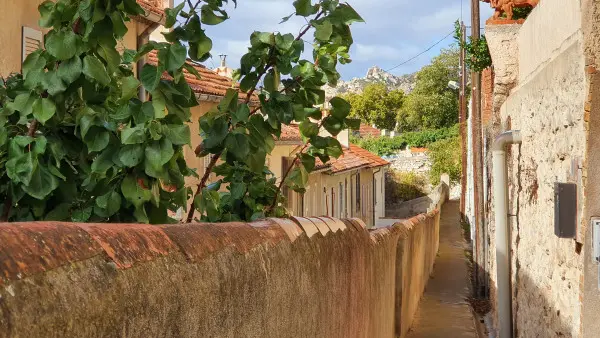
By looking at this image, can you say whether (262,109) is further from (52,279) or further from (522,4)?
(522,4)

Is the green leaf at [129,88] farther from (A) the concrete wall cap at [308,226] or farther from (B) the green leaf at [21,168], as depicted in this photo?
(A) the concrete wall cap at [308,226]

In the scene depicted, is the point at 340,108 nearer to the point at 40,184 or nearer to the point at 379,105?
the point at 40,184

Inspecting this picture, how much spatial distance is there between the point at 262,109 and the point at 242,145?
33 cm

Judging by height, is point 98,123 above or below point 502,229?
above

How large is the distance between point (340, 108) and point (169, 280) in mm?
3192

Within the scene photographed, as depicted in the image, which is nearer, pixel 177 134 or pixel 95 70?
pixel 95 70

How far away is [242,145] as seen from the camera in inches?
171

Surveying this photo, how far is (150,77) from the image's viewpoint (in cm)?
373

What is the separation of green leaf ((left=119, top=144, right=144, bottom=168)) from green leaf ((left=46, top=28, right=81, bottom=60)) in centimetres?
46

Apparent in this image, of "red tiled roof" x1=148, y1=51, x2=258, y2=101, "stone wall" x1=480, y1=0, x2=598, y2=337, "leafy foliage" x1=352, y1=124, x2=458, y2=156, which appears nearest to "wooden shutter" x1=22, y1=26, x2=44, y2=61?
"red tiled roof" x1=148, y1=51, x2=258, y2=101

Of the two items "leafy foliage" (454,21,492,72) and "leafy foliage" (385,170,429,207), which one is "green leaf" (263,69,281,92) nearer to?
"leafy foliage" (454,21,492,72)

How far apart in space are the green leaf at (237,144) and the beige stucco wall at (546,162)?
2.12 metres

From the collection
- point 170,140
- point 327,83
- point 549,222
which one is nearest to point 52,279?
point 170,140

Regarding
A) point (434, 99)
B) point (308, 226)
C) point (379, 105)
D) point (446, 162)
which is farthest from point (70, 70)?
point (379, 105)
